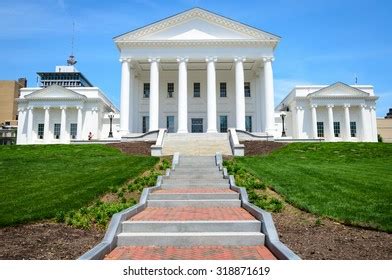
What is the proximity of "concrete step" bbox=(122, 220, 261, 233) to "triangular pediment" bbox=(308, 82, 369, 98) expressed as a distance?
41734 mm

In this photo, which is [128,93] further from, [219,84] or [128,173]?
[128,173]

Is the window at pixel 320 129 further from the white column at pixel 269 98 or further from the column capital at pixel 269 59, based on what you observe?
the column capital at pixel 269 59

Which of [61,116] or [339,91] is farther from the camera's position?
[61,116]

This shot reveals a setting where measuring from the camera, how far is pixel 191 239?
783 cm

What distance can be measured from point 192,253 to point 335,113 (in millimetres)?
45378

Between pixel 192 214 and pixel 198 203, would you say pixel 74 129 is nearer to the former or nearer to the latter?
pixel 198 203

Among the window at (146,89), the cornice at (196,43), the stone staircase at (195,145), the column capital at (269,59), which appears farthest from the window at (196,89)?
the stone staircase at (195,145)

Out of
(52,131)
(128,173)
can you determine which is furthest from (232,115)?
(128,173)

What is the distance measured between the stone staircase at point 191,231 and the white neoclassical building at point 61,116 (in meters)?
38.6

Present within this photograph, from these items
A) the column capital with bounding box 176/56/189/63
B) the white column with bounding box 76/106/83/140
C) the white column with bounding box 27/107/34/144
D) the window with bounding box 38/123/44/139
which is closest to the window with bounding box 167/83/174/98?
the column capital with bounding box 176/56/189/63

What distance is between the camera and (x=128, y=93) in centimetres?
4022

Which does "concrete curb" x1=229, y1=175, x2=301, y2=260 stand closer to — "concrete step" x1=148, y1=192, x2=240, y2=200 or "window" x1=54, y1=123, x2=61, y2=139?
"concrete step" x1=148, y1=192, x2=240, y2=200

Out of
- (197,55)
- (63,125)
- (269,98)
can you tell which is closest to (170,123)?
(197,55)

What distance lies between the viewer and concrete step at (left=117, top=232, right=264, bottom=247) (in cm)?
782
